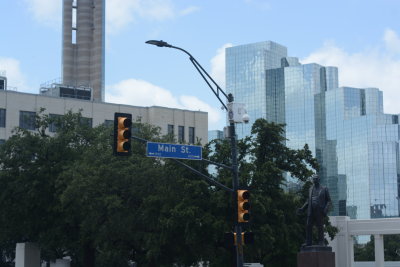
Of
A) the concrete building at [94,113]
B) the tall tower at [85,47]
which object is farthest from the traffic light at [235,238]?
the tall tower at [85,47]

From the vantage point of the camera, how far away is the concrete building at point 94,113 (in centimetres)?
9175

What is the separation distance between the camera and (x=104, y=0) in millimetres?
136250

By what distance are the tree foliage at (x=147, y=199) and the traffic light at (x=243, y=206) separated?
1451cm

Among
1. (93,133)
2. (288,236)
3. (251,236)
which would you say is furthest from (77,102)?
Result: (251,236)

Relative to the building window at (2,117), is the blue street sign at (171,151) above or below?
below

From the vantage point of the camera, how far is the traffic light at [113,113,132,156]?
2302cm

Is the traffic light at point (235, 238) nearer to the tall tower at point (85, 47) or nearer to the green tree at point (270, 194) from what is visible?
the green tree at point (270, 194)

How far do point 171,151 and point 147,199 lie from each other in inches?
679

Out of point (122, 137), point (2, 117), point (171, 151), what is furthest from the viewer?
point (2, 117)

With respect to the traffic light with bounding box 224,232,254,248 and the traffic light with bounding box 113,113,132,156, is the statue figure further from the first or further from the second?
the traffic light with bounding box 113,113,132,156

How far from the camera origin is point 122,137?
76.0 ft

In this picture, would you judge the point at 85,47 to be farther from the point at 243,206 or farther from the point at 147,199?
the point at 243,206

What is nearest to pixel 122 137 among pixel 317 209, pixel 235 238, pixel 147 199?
pixel 235 238

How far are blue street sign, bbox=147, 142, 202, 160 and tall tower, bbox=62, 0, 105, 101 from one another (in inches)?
4171
